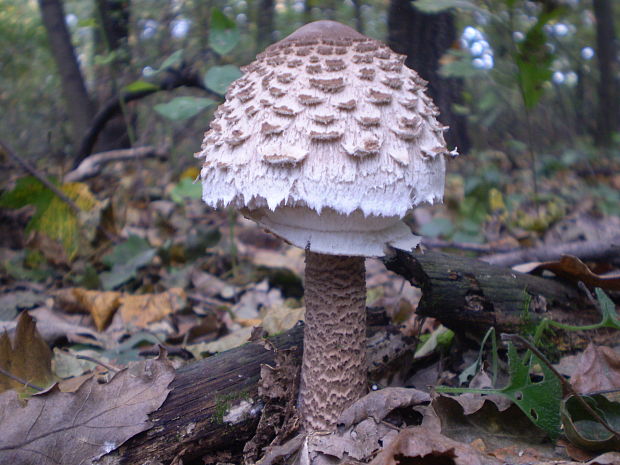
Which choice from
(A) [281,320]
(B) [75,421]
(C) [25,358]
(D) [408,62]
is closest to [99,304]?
(C) [25,358]

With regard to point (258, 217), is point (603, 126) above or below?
below

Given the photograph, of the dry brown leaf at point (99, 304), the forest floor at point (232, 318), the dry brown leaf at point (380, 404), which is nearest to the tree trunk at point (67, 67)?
the forest floor at point (232, 318)

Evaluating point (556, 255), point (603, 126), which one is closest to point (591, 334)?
point (556, 255)

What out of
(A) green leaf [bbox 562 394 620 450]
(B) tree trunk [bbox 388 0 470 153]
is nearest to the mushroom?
(A) green leaf [bbox 562 394 620 450]

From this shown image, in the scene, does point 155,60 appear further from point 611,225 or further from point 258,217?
point 611,225

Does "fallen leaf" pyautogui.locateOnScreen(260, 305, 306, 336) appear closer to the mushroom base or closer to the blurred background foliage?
the blurred background foliage

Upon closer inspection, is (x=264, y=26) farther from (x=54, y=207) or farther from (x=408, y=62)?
(x=54, y=207)
